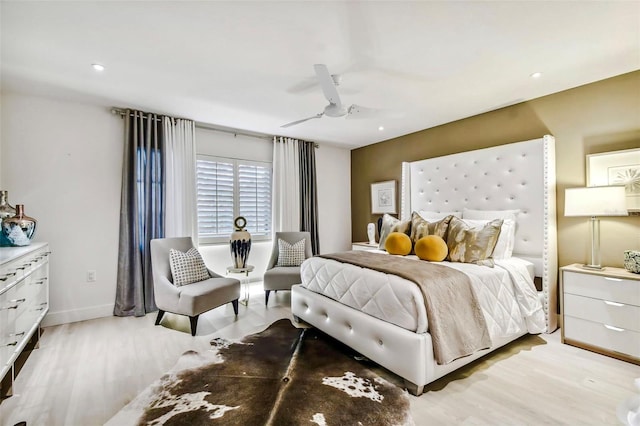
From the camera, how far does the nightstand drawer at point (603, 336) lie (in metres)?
2.30

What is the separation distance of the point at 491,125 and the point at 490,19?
200cm

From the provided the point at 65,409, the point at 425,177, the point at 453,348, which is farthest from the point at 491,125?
the point at 65,409

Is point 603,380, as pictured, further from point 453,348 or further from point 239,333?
point 239,333

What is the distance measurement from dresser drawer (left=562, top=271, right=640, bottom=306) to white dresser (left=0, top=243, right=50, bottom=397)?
4.27m

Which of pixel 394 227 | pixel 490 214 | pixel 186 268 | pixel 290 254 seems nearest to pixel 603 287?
pixel 490 214

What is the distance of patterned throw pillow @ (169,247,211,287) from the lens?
10.4 feet

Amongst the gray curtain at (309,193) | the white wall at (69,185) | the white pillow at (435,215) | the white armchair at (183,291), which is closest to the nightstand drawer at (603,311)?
the white pillow at (435,215)

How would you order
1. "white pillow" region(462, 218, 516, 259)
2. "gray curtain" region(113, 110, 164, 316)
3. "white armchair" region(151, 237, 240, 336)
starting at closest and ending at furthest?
"white armchair" region(151, 237, 240, 336) → "white pillow" region(462, 218, 516, 259) → "gray curtain" region(113, 110, 164, 316)

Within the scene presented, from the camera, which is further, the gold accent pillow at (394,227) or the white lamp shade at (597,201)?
the gold accent pillow at (394,227)

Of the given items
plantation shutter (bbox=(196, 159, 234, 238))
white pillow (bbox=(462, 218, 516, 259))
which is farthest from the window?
white pillow (bbox=(462, 218, 516, 259))

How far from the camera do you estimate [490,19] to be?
188 cm

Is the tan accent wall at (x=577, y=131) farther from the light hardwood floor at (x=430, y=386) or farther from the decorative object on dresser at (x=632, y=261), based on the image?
the light hardwood floor at (x=430, y=386)

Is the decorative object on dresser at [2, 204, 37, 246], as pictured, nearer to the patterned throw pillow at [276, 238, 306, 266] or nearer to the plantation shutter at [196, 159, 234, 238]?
the plantation shutter at [196, 159, 234, 238]

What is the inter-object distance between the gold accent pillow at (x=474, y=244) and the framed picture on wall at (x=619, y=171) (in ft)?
3.08
